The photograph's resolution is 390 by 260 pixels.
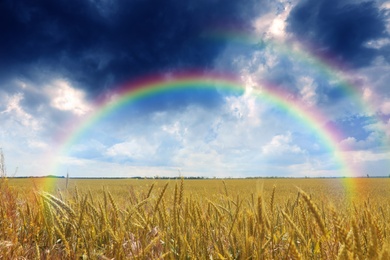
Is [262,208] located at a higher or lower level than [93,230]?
higher

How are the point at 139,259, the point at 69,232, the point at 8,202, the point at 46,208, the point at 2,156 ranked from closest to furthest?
1. the point at 139,259
2. the point at 46,208
3. the point at 69,232
4. the point at 8,202
5. the point at 2,156

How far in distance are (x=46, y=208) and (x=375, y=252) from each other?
2601 mm

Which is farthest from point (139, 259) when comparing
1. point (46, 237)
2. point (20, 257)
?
point (46, 237)

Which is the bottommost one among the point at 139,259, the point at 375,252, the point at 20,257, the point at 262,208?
the point at 20,257

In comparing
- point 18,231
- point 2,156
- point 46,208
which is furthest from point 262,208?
point 2,156

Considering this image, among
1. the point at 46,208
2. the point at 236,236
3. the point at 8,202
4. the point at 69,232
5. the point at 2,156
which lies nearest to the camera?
the point at 236,236

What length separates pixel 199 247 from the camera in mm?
2141

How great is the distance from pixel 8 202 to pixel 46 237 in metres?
0.95

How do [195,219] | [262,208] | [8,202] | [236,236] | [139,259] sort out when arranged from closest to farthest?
[262,208] < [139,259] < [236,236] < [195,219] < [8,202]

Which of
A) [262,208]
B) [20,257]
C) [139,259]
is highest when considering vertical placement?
[262,208]

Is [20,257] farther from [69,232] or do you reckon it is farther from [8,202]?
[8,202]

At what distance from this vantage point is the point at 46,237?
3.03m

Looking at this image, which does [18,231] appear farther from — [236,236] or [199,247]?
[236,236]

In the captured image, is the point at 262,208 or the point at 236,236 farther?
the point at 236,236
